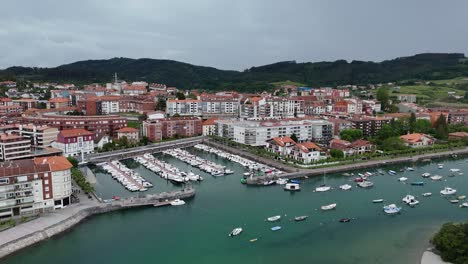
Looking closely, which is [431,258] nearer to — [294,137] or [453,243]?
[453,243]

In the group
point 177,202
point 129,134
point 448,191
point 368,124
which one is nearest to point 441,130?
point 368,124

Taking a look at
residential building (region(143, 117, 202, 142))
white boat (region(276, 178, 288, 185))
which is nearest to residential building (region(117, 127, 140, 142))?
residential building (region(143, 117, 202, 142))

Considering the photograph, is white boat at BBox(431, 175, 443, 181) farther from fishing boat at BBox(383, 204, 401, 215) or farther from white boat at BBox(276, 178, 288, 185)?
white boat at BBox(276, 178, 288, 185)

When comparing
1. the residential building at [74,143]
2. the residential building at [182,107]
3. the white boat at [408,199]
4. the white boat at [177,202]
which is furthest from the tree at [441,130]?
the residential building at [74,143]

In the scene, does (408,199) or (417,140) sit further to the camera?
(417,140)

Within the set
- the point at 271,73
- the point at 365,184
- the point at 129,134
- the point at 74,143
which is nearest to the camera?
the point at 365,184

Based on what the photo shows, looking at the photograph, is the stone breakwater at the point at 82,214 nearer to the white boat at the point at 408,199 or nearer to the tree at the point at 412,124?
the white boat at the point at 408,199
